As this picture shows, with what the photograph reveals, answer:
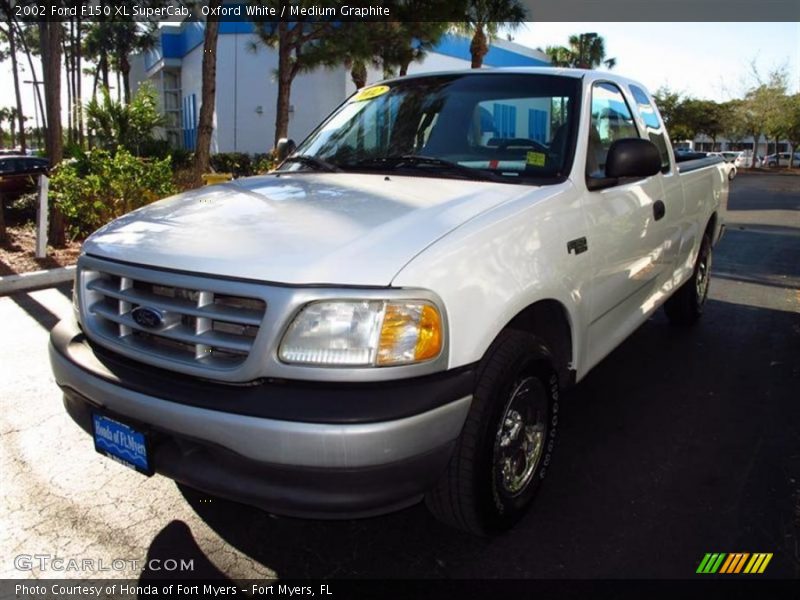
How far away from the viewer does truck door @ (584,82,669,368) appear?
125 inches

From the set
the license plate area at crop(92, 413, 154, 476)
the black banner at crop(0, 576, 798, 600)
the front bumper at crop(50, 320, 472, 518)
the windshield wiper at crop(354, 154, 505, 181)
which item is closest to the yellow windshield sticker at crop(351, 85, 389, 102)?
the windshield wiper at crop(354, 154, 505, 181)

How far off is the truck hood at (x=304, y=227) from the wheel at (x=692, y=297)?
3.32m

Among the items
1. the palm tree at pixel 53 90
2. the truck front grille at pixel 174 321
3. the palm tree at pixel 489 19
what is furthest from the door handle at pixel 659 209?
the palm tree at pixel 489 19

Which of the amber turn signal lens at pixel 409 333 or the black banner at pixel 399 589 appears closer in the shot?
the amber turn signal lens at pixel 409 333

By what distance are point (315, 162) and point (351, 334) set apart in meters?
1.74

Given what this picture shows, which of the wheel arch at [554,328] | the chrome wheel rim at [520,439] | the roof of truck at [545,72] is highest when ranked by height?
the roof of truck at [545,72]

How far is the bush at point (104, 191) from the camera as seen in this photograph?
877 centimetres

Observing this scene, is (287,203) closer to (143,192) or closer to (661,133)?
(661,133)

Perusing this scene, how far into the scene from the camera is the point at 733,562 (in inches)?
101

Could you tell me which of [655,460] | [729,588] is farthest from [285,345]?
[655,460]

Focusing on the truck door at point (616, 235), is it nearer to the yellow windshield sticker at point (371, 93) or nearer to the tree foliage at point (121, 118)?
the yellow windshield sticker at point (371, 93)

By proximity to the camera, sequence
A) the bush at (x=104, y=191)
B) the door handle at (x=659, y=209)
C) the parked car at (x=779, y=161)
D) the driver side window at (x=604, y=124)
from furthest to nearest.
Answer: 1. the parked car at (x=779, y=161)
2. the bush at (x=104, y=191)
3. the door handle at (x=659, y=209)
4. the driver side window at (x=604, y=124)

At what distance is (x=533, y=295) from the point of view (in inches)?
100

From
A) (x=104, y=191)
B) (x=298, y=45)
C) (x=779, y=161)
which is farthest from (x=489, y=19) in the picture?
(x=779, y=161)
